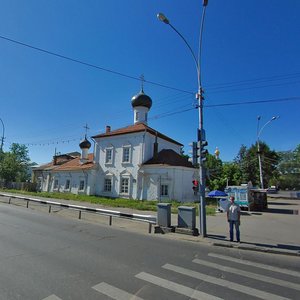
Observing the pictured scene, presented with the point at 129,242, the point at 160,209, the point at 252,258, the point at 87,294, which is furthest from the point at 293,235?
the point at 87,294

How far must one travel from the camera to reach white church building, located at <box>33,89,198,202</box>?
30.2 m

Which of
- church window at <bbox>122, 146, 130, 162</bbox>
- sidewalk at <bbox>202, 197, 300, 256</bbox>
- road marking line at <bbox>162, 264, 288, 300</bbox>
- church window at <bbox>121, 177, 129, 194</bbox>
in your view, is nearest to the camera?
road marking line at <bbox>162, 264, 288, 300</bbox>

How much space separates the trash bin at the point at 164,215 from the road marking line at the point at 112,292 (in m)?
7.55

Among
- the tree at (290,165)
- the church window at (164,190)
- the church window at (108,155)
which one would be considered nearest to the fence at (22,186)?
the church window at (108,155)

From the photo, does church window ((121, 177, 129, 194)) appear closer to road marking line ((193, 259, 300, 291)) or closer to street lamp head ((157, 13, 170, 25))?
street lamp head ((157, 13, 170, 25))

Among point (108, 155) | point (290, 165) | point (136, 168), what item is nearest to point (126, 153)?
point (136, 168)

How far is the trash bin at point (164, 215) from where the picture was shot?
12836 mm

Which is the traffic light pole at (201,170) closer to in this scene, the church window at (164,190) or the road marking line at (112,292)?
the road marking line at (112,292)

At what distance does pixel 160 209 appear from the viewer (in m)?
13.1

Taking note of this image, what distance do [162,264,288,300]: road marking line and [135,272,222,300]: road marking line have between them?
0.74m

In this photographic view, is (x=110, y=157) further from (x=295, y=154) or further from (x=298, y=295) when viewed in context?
(x=295, y=154)

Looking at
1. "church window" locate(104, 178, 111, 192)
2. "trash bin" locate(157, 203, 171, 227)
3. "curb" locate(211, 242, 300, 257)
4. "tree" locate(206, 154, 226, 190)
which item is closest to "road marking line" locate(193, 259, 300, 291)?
"curb" locate(211, 242, 300, 257)

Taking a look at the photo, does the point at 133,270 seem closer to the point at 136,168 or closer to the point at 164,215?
the point at 164,215

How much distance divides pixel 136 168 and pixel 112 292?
2734 centimetres
